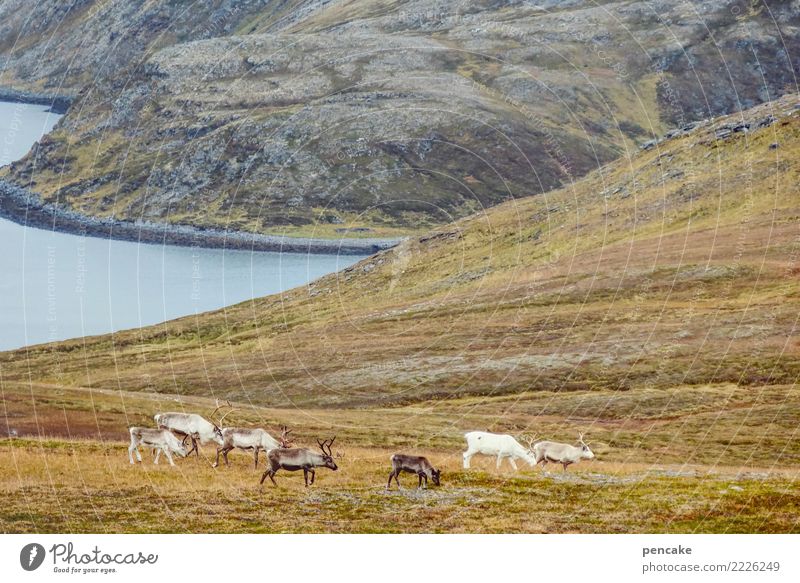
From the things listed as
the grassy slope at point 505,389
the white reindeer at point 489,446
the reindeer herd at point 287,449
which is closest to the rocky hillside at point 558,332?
the grassy slope at point 505,389

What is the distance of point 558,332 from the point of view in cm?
13600

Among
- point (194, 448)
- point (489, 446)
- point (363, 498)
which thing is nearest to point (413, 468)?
point (363, 498)

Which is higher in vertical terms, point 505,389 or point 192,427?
point 505,389

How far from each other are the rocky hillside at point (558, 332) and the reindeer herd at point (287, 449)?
50033 mm

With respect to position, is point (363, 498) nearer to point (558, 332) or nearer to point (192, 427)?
point (192, 427)

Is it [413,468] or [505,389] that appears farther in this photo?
[505,389]

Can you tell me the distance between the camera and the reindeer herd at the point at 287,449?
47656mm

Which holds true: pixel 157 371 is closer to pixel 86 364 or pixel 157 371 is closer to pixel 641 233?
pixel 86 364

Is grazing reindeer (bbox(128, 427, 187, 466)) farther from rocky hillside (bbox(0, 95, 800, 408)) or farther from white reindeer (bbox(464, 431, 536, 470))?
rocky hillside (bbox(0, 95, 800, 408))

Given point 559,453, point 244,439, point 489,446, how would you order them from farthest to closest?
1. point 559,453
2. point 489,446
3. point 244,439

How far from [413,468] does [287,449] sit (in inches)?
213

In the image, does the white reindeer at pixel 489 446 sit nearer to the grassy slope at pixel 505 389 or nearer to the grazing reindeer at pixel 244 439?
the grassy slope at pixel 505 389

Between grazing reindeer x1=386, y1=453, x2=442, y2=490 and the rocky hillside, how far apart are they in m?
58.6

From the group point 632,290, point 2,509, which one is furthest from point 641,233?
point 2,509
